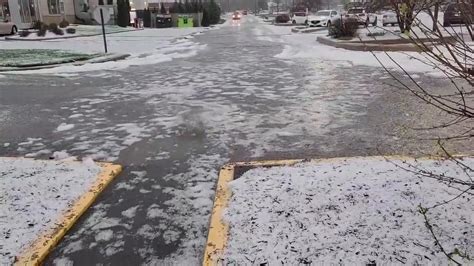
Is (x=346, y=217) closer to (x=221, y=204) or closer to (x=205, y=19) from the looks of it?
(x=221, y=204)

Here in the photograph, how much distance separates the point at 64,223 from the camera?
150 inches

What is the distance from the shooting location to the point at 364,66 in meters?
14.0

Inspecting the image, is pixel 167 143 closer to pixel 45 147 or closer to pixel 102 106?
pixel 45 147

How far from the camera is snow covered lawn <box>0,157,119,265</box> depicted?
11.8 feet

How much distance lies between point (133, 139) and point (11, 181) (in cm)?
201

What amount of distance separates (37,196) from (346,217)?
277cm

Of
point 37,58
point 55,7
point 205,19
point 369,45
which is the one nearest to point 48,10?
point 55,7

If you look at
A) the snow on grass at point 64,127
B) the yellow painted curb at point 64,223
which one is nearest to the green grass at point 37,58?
the snow on grass at point 64,127

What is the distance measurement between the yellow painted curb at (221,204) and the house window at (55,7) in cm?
4230

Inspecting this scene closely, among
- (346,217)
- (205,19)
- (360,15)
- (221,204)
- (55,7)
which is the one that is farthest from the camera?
(205,19)

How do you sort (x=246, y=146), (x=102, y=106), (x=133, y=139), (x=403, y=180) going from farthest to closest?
(x=102, y=106), (x=133, y=139), (x=246, y=146), (x=403, y=180)

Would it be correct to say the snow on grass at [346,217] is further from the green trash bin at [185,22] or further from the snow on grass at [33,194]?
the green trash bin at [185,22]

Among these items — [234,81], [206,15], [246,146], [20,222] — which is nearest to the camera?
[20,222]

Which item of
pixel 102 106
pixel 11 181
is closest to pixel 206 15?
pixel 102 106
